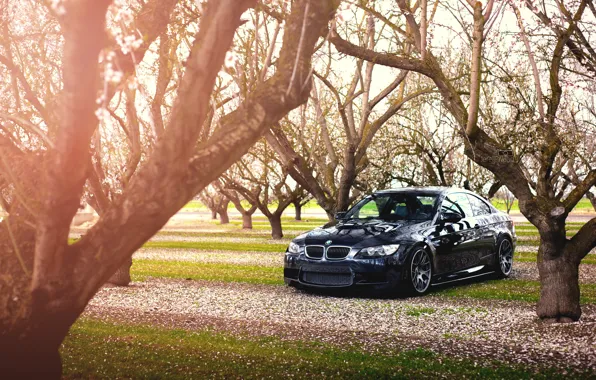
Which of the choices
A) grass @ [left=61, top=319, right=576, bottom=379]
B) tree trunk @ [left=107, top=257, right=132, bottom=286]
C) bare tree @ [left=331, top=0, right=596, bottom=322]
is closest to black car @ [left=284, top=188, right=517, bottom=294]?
bare tree @ [left=331, top=0, right=596, bottom=322]

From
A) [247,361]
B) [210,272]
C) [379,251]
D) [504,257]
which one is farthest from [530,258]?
[247,361]

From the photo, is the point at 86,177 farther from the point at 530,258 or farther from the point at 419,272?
the point at 530,258

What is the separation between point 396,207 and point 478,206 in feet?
6.16

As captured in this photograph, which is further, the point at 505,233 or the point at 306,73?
the point at 505,233

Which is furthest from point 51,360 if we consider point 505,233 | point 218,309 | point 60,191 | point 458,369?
point 505,233

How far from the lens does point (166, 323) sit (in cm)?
954

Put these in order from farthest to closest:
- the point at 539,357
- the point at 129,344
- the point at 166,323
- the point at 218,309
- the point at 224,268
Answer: the point at 224,268
the point at 218,309
the point at 166,323
the point at 129,344
the point at 539,357

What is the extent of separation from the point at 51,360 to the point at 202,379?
1.58 m

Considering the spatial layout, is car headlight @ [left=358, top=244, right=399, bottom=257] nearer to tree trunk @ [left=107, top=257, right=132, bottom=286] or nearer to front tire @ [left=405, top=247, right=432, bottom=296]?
front tire @ [left=405, top=247, right=432, bottom=296]

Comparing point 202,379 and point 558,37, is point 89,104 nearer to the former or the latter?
point 202,379

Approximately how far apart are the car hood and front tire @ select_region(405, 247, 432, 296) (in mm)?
296

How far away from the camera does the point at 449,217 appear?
12.8 metres

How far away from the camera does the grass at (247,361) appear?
6.60 m

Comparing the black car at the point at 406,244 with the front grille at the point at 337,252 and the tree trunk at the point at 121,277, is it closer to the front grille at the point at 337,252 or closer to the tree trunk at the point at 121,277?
the front grille at the point at 337,252
